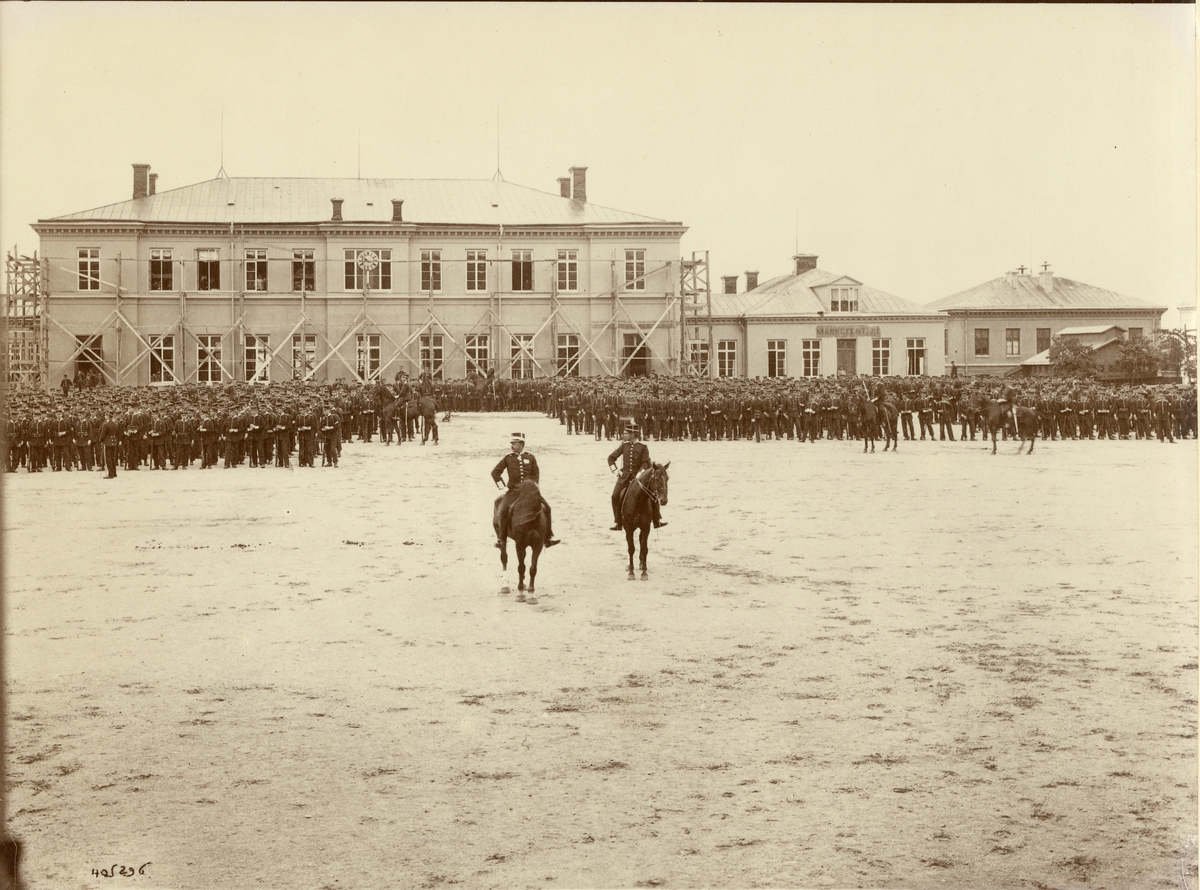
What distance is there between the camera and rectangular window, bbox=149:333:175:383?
49.6 metres

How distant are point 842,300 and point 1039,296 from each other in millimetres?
34116

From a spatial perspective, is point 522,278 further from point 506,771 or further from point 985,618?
point 506,771

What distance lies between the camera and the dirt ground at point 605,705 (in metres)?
6.27

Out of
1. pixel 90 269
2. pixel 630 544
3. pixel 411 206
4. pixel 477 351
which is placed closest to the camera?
pixel 630 544

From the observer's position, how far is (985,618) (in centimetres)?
1137

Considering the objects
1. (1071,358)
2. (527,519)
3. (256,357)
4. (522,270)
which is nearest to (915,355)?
(1071,358)

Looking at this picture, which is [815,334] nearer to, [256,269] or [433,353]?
[433,353]

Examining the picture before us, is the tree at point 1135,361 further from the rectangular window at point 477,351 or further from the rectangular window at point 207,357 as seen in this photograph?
the rectangular window at point 207,357

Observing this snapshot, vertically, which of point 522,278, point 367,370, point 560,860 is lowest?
point 560,860

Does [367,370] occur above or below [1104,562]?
above

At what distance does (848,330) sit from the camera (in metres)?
54.3

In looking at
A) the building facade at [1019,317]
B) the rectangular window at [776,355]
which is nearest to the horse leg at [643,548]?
the building facade at [1019,317]

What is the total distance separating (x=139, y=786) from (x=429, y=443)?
23.5 meters

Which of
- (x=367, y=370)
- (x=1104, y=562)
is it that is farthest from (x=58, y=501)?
(x=367, y=370)
